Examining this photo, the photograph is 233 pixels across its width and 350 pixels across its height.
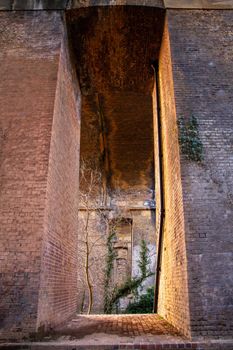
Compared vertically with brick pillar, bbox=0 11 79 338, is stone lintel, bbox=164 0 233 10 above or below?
above

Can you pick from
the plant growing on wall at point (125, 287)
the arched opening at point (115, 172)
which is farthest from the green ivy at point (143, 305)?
the plant growing on wall at point (125, 287)

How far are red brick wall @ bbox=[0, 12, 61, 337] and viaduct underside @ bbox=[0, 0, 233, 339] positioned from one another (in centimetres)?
2

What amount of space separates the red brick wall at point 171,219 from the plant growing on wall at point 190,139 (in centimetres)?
12

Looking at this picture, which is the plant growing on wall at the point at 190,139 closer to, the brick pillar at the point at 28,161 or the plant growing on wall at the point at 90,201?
the brick pillar at the point at 28,161

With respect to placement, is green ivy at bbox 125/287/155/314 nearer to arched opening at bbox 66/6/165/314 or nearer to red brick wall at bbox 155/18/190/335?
arched opening at bbox 66/6/165/314

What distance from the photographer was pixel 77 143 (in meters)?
8.12

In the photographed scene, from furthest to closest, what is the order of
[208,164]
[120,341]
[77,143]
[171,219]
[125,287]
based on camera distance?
1. [125,287]
2. [77,143]
3. [171,219]
4. [208,164]
5. [120,341]

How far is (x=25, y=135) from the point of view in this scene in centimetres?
536

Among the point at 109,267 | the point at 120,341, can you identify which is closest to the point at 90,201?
the point at 109,267

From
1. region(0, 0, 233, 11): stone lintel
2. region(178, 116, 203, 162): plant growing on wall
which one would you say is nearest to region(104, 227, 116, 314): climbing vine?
region(178, 116, 203, 162): plant growing on wall

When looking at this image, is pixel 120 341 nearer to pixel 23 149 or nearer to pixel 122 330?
pixel 122 330

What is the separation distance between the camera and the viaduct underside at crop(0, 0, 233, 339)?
4457mm

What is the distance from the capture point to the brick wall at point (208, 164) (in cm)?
428

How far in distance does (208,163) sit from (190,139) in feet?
1.73
